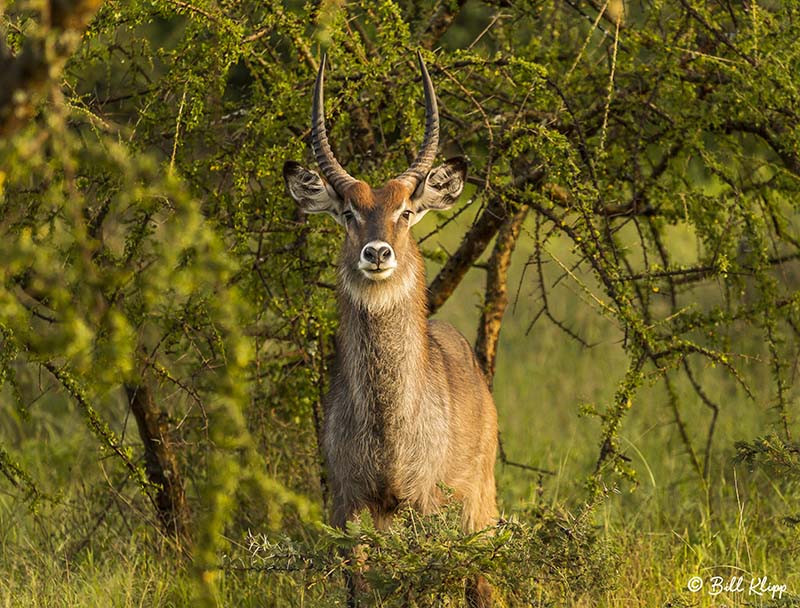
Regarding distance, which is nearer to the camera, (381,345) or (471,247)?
(381,345)

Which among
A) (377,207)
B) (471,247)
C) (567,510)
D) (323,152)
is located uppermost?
(323,152)

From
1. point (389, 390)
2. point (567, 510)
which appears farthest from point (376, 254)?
point (567, 510)

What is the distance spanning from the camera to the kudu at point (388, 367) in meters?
4.83

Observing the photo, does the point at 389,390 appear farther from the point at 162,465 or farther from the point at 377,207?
the point at 162,465

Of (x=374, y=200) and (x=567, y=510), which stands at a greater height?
(x=374, y=200)

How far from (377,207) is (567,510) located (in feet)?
5.18

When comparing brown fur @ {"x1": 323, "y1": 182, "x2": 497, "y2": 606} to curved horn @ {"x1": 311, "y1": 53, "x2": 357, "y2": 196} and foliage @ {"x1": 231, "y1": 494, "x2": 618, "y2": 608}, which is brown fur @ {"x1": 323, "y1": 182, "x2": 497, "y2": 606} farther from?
foliage @ {"x1": 231, "y1": 494, "x2": 618, "y2": 608}

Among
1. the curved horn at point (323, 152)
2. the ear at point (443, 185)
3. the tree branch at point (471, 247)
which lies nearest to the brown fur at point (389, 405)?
the curved horn at point (323, 152)

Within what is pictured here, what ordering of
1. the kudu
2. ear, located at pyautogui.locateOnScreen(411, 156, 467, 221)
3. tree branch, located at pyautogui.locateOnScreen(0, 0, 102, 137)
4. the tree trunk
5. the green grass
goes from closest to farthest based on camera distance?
tree branch, located at pyautogui.locateOnScreen(0, 0, 102, 137) → the kudu → the green grass → ear, located at pyautogui.locateOnScreen(411, 156, 467, 221) → the tree trunk

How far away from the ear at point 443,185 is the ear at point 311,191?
0.38m

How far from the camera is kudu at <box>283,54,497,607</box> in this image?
15.8 ft

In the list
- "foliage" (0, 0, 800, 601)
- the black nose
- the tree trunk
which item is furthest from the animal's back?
the tree trunk

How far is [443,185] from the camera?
541 cm

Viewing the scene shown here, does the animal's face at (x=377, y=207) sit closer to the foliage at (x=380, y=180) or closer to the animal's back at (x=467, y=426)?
the foliage at (x=380, y=180)
